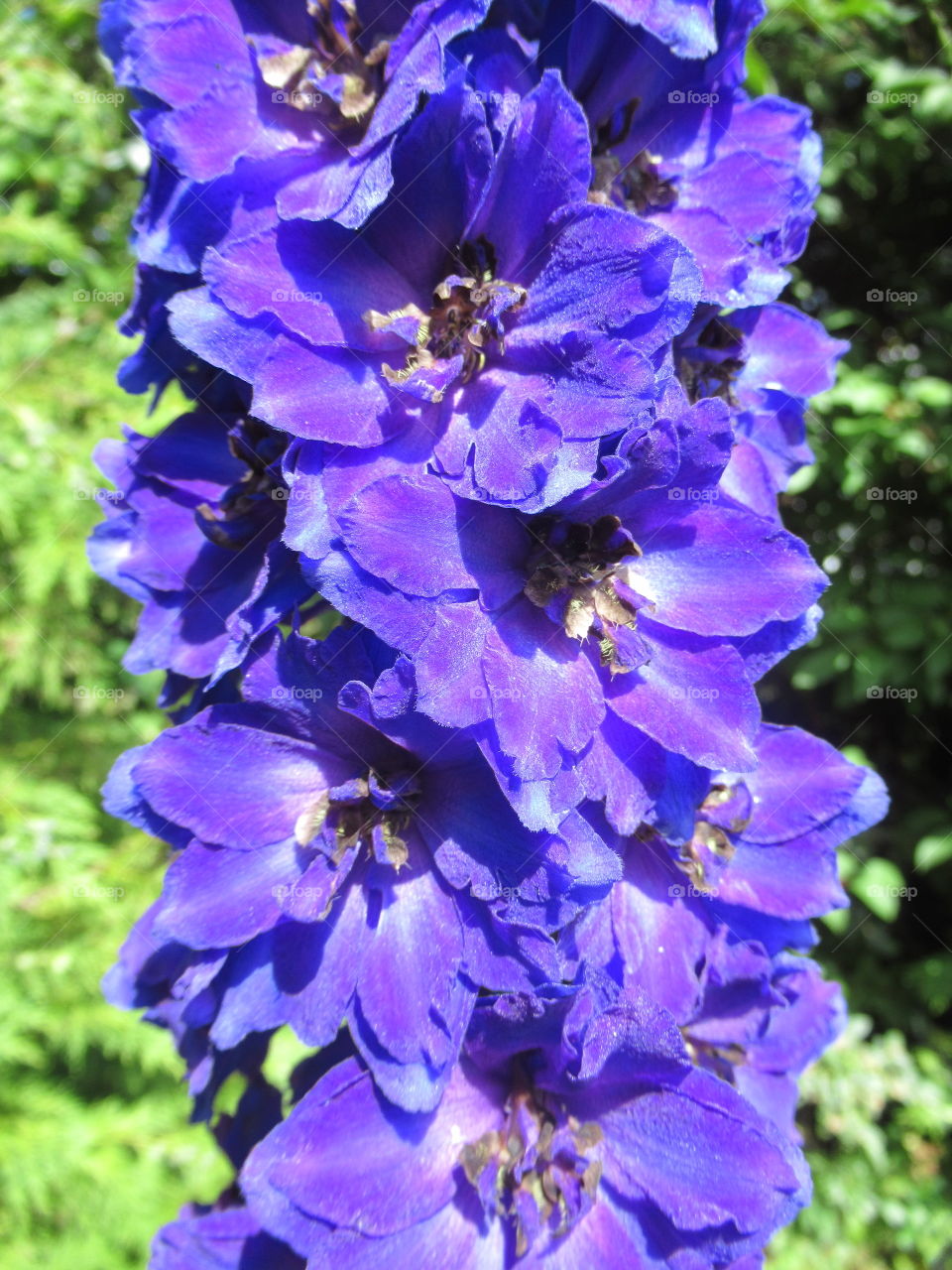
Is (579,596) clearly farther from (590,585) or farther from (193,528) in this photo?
(193,528)

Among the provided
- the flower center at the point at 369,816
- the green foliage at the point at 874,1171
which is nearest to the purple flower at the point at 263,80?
the flower center at the point at 369,816

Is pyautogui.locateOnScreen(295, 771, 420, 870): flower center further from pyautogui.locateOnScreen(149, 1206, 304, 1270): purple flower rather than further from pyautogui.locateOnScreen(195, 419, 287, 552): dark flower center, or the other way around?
pyautogui.locateOnScreen(149, 1206, 304, 1270): purple flower

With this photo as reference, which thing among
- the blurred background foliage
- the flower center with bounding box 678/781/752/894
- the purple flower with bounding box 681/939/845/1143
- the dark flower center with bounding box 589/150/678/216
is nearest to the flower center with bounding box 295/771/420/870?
the flower center with bounding box 678/781/752/894

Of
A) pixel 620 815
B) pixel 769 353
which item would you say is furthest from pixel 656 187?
pixel 620 815

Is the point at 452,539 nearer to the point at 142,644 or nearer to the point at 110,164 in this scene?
the point at 142,644

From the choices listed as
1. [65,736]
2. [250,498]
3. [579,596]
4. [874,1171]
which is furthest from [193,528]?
[874,1171]

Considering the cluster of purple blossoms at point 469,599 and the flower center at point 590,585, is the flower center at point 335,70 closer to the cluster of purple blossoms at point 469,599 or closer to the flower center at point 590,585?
the cluster of purple blossoms at point 469,599
